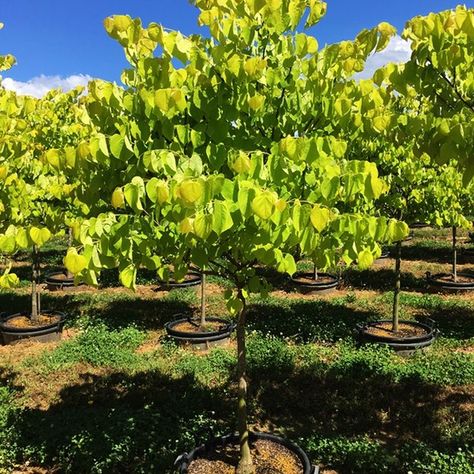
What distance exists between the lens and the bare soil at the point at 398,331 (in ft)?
30.1

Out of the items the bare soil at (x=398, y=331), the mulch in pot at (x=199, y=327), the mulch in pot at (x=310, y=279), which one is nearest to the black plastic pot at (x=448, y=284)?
the mulch in pot at (x=310, y=279)

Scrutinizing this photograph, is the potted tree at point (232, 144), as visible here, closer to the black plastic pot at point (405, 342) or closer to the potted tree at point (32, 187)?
the potted tree at point (32, 187)

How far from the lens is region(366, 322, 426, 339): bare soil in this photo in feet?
30.1

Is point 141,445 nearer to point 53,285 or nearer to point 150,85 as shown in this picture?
point 150,85

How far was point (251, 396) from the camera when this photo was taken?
702cm

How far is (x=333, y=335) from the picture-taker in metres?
9.62

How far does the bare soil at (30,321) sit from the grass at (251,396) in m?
0.49

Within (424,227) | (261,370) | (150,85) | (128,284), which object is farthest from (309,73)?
(424,227)

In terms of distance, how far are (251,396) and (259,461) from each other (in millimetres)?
2300

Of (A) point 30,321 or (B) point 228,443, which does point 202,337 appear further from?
(B) point 228,443

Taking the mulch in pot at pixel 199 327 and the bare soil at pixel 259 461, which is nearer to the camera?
the bare soil at pixel 259 461

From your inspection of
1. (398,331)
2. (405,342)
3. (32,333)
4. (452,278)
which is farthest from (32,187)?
(452,278)

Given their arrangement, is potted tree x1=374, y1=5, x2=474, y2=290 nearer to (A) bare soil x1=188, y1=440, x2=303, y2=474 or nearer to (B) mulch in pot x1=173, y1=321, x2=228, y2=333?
(A) bare soil x1=188, y1=440, x2=303, y2=474

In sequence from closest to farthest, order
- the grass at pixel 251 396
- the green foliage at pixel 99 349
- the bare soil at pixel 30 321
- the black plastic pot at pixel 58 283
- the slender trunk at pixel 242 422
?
the slender trunk at pixel 242 422
the grass at pixel 251 396
the green foliage at pixel 99 349
the bare soil at pixel 30 321
the black plastic pot at pixel 58 283
